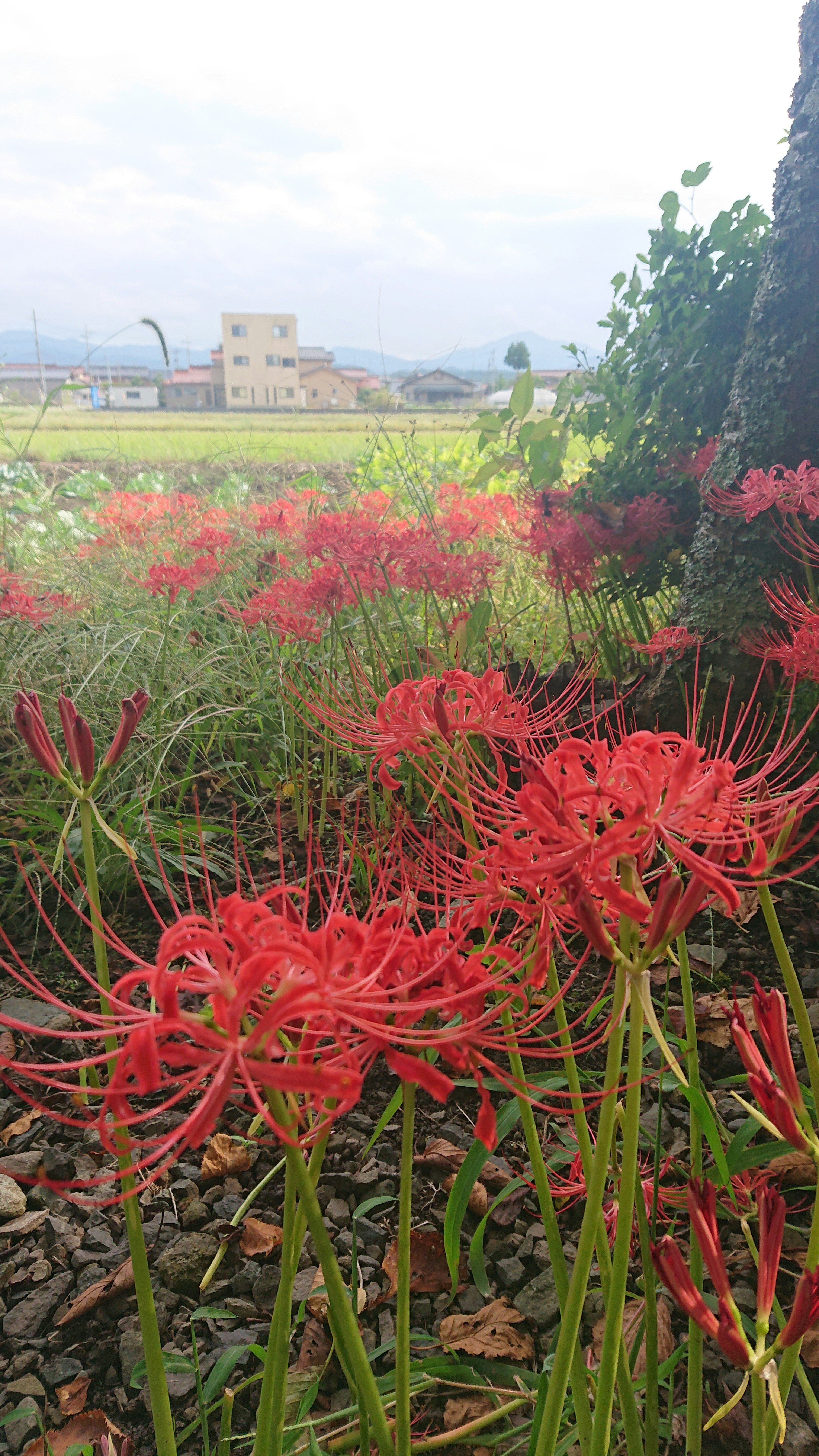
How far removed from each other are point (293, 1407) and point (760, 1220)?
65 centimetres

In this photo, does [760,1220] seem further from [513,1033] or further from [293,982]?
[293,982]

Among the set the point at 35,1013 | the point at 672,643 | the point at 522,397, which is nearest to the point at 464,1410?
the point at 35,1013

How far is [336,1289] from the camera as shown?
1.71 feet

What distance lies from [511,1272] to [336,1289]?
733mm

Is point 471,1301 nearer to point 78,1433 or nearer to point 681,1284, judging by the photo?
point 78,1433

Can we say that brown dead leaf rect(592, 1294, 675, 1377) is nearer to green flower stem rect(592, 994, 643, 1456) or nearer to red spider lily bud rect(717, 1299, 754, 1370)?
green flower stem rect(592, 994, 643, 1456)

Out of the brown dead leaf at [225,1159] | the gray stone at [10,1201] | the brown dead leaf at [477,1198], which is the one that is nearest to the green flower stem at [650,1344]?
the brown dead leaf at [477,1198]

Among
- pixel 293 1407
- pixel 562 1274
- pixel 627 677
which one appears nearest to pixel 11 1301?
pixel 293 1407

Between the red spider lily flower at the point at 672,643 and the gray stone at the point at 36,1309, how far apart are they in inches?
53.8

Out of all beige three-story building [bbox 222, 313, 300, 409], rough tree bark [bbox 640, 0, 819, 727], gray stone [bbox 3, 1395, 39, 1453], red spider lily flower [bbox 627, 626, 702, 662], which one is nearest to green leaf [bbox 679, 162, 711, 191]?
rough tree bark [bbox 640, 0, 819, 727]

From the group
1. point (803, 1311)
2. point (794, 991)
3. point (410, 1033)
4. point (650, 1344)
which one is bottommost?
→ point (650, 1344)

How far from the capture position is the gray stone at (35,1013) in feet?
5.51

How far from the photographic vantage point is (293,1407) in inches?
37.6

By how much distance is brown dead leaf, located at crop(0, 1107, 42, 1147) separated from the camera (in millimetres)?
1413
